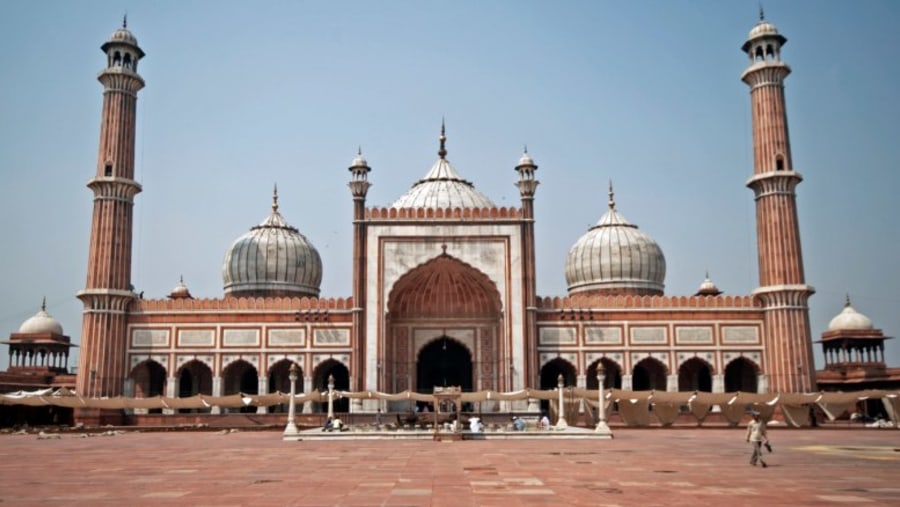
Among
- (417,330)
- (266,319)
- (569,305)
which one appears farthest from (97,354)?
(569,305)

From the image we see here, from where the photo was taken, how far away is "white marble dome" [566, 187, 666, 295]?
39688mm

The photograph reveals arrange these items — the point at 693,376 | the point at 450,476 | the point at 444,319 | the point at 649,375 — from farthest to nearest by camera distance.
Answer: the point at 693,376 < the point at 649,375 < the point at 444,319 < the point at 450,476

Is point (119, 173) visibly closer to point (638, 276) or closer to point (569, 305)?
point (569, 305)

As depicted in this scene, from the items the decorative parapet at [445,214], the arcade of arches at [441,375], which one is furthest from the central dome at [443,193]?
the arcade of arches at [441,375]

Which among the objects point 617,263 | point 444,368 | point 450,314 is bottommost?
point 444,368

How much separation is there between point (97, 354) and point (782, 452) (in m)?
24.6

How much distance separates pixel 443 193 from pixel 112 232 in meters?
13.2

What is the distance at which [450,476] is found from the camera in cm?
1109

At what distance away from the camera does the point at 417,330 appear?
3388cm

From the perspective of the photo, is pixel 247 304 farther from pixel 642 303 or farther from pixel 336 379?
pixel 642 303

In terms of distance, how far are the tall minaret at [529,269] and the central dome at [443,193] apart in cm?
338

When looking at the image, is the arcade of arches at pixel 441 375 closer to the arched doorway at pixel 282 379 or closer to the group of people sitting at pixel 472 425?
the arched doorway at pixel 282 379

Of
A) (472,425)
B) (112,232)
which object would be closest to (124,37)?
(112,232)

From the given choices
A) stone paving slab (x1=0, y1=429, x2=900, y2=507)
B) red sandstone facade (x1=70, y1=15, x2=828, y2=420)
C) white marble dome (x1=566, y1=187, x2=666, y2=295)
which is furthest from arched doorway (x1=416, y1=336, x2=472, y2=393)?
stone paving slab (x1=0, y1=429, x2=900, y2=507)
